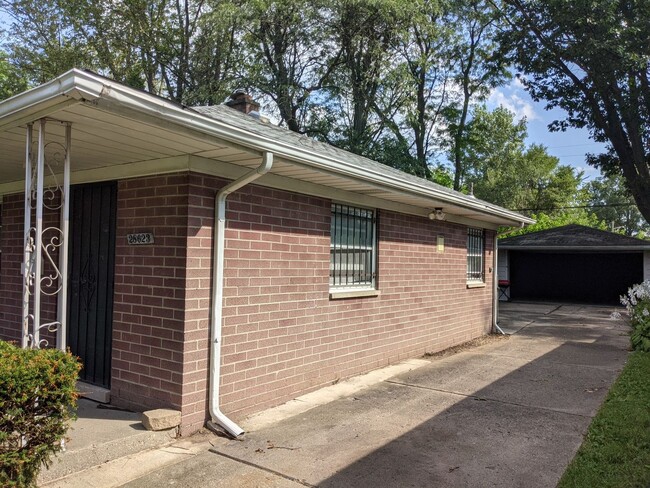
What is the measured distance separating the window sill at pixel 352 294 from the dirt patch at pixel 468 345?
1963 mm

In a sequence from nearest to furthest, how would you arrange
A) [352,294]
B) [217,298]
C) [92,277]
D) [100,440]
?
1. [100,440]
2. [217,298]
3. [92,277]
4. [352,294]

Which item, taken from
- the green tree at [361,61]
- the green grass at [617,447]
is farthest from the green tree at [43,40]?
the green grass at [617,447]

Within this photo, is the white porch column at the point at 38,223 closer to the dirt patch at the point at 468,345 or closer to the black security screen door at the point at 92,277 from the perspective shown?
the black security screen door at the point at 92,277

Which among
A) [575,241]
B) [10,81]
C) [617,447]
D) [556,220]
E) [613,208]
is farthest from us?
[613,208]

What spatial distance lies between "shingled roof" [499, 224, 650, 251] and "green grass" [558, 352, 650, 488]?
579 inches

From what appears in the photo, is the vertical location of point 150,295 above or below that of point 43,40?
below

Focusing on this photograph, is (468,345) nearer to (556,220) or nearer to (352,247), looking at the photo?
(352,247)

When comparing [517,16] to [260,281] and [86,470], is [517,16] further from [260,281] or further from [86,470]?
[86,470]

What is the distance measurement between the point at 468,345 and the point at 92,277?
6742mm

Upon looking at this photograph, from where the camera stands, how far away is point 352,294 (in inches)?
246

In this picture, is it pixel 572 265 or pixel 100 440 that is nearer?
pixel 100 440

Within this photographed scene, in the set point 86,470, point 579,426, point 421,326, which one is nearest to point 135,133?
point 86,470

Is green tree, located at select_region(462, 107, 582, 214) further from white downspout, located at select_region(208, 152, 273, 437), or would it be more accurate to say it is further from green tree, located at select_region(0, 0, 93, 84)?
white downspout, located at select_region(208, 152, 273, 437)

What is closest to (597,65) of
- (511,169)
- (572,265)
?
(572,265)
